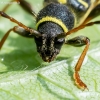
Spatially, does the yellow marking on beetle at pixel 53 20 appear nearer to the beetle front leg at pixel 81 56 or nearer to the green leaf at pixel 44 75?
the beetle front leg at pixel 81 56

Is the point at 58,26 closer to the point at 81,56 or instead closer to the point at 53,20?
the point at 53,20

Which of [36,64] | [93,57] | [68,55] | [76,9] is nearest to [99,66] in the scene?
[93,57]

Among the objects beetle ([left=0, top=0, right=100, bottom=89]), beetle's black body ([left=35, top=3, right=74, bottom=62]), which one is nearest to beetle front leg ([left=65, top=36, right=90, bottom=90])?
beetle ([left=0, top=0, right=100, bottom=89])

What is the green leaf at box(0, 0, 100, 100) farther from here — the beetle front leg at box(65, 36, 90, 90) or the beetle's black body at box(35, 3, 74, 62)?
the beetle's black body at box(35, 3, 74, 62)

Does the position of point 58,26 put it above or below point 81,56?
above

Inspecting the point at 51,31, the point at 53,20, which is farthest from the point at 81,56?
the point at 53,20

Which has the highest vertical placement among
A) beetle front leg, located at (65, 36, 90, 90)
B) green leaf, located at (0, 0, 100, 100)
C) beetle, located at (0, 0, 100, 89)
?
beetle, located at (0, 0, 100, 89)
